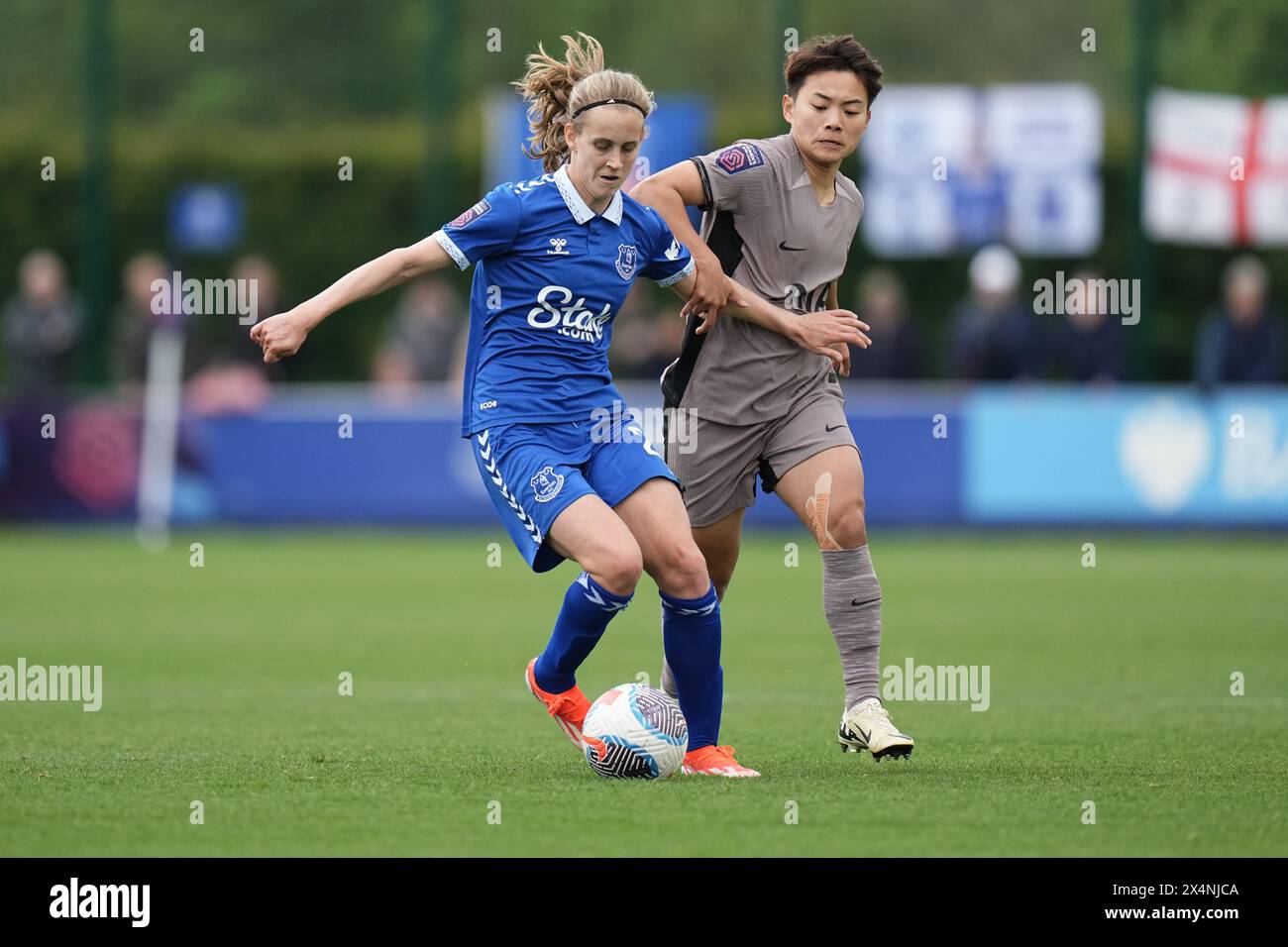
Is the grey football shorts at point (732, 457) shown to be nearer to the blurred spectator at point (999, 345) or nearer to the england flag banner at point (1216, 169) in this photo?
the blurred spectator at point (999, 345)

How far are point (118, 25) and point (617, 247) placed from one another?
28300 mm

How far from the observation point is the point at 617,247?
651 centimetres

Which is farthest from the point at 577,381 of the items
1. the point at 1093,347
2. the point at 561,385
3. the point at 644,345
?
the point at 644,345

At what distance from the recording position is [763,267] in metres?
6.95


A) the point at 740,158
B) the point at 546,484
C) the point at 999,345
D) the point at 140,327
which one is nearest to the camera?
the point at 546,484

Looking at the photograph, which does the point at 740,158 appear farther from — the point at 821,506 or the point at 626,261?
the point at 821,506

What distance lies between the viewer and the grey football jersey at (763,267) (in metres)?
6.88

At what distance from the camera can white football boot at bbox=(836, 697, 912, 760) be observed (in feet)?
21.1

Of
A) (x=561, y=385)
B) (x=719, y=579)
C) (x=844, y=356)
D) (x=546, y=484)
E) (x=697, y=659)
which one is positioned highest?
(x=844, y=356)

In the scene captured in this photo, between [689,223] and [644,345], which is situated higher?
[644,345]

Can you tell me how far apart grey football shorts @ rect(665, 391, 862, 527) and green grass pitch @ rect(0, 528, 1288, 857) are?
887mm

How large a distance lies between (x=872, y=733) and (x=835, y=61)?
2225 mm

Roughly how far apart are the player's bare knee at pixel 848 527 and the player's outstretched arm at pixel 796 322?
0.53 meters
